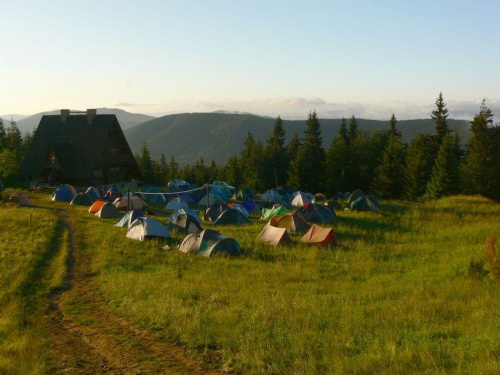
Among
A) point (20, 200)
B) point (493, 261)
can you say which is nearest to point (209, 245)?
point (493, 261)

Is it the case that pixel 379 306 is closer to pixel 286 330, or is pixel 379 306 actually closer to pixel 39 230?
pixel 286 330

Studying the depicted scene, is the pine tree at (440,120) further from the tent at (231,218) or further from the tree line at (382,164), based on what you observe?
the tent at (231,218)

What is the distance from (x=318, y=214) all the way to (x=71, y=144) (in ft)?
114

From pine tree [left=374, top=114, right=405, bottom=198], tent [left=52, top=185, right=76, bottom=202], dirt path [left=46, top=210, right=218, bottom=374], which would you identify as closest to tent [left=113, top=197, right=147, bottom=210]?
tent [left=52, top=185, right=76, bottom=202]

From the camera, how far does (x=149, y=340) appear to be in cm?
931

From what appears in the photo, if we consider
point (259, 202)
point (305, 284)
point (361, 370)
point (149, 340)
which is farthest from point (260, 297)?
point (259, 202)

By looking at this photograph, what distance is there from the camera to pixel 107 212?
32.3m

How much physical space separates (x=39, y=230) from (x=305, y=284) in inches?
661

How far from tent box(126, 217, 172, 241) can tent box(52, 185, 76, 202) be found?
67.4ft

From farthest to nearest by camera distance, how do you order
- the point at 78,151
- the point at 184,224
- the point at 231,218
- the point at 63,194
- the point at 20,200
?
the point at 78,151 < the point at 63,194 < the point at 20,200 < the point at 231,218 < the point at 184,224

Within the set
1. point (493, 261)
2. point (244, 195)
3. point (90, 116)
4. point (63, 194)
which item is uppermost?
point (90, 116)

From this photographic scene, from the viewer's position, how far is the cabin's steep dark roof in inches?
1939

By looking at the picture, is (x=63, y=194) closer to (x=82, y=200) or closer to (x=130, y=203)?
(x=82, y=200)

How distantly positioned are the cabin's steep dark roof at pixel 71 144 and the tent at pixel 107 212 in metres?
A: 17.5
